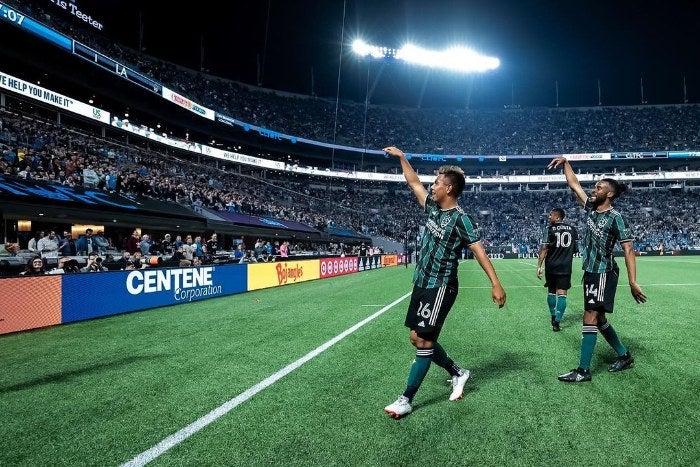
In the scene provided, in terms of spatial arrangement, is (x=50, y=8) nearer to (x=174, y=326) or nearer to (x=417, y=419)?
(x=174, y=326)

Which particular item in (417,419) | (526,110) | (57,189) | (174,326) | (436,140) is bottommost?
(174,326)

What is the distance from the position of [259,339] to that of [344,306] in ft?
13.9

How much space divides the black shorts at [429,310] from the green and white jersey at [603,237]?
2.21 metres

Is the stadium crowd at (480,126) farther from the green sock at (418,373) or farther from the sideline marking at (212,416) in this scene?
the green sock at (418,373)

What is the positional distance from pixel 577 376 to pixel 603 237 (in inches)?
65.3

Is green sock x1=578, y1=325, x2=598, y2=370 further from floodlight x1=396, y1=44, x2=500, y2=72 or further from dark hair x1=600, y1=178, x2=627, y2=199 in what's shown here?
floodlight x1=396, y1=44, x2=500, y2=72

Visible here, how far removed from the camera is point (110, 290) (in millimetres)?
10258

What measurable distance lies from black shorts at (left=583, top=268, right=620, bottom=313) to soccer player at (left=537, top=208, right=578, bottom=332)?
9.55 ft

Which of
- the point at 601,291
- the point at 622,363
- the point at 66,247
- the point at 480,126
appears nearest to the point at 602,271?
the point at 601,291

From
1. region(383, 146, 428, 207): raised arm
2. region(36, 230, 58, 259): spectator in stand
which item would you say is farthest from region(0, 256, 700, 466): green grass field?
region(36, 230, 58, 259): spectator in stand

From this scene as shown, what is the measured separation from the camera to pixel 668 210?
185 feet

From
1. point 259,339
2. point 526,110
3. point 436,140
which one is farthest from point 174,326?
point 526,110

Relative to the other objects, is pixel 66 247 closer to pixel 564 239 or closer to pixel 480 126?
pixel 564 239

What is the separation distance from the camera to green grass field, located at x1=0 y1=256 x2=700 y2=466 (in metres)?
2.95
